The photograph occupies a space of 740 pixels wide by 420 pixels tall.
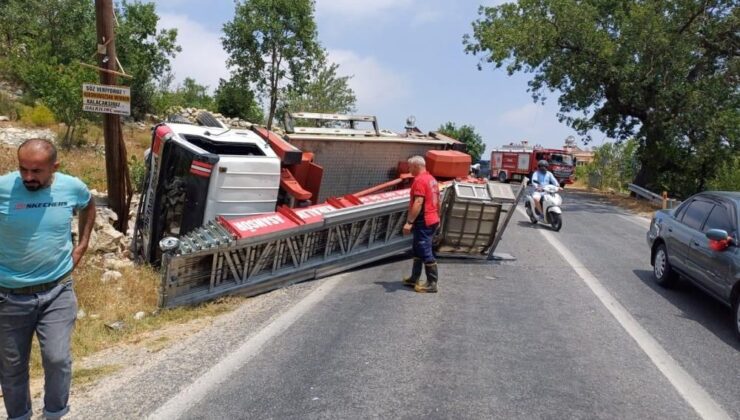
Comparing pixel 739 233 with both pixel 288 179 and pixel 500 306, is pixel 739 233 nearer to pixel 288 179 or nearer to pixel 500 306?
pixel 500 306

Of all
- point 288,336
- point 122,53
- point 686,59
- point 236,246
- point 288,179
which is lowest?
point 288,336

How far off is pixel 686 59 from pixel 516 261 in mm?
18928

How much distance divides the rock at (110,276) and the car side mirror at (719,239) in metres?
6.78

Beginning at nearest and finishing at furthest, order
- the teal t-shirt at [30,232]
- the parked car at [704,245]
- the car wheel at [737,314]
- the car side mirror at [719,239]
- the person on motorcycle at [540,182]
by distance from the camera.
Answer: the teal t-shirt at [30,232], the car wheel at [737,314], the parked car at [704,245], the car side mirror at [719,239], the person on motorcycle at [540,182]

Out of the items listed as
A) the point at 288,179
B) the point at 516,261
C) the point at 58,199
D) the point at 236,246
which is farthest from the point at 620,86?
the point at 58,199

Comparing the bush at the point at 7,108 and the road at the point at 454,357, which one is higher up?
the bush at the point at 7,108

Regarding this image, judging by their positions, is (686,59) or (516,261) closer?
(516,261)

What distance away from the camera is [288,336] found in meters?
5.71

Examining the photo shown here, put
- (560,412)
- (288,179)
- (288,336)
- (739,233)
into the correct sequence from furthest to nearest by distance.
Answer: (288,179), (739,233), (288,336), (560,412)

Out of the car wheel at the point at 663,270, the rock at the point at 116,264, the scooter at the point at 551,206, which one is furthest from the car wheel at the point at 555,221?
the rock at the point at 116,264

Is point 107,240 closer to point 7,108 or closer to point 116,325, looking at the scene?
point 116,325

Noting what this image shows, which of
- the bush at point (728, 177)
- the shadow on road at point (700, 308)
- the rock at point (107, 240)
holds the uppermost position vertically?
the bush at point (728, 177)

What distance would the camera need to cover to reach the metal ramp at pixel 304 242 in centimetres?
679

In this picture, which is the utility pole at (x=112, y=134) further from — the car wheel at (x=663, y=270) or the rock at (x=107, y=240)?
the car wheel at (x=663, y=270)
